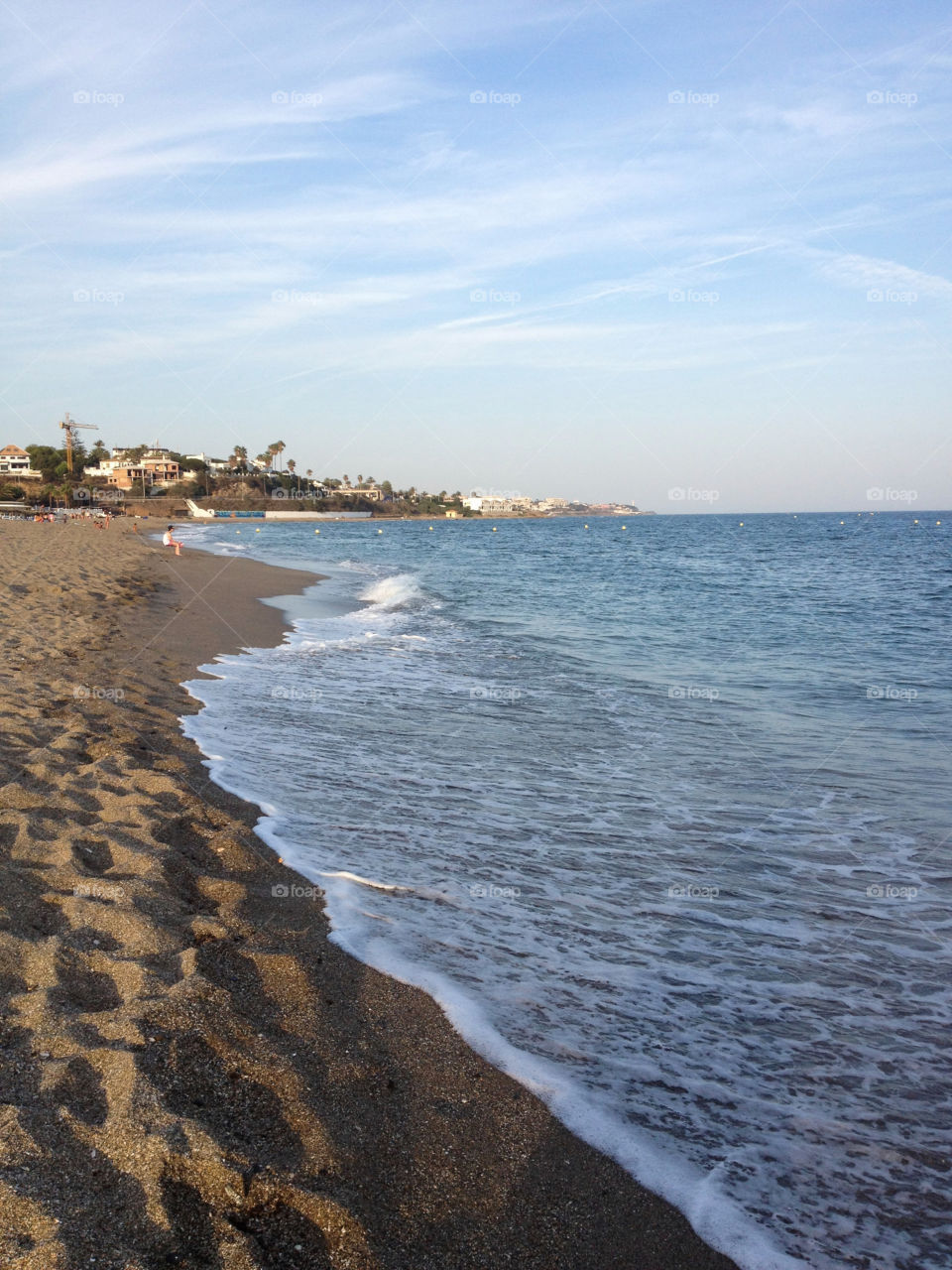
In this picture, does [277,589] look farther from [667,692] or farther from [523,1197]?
[523,1197]

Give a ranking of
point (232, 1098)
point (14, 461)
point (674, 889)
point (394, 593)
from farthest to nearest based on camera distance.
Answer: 1. point (14, 461)
2. point (394, 593)
3. point (674, 889)
4. point (232, 1098)

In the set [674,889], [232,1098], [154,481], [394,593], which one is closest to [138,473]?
[154,481]

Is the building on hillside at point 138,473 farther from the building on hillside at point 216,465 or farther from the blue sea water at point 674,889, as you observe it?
the blue sea water at point 674,889

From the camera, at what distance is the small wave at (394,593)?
990 inches

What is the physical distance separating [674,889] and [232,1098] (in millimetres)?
3573

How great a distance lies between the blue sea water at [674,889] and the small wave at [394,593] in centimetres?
1006

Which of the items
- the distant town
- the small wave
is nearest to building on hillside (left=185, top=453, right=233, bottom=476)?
the distant town

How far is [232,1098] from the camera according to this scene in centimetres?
317

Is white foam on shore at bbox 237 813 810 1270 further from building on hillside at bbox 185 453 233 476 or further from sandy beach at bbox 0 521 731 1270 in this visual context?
building on hillside at bbox 185 453 233 476

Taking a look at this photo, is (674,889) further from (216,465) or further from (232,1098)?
(216,465)

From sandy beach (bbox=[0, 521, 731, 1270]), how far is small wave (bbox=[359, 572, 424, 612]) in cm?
1858

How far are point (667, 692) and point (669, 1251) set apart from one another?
34.0 ft

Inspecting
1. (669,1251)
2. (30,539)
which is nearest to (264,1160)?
(669,1251)

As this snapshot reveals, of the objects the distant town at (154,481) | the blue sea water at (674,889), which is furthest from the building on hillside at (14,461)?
the blue sea water at (674,889)
